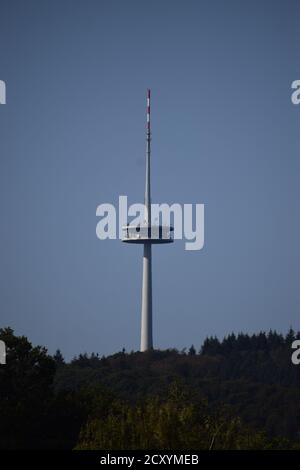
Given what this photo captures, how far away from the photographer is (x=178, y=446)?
6781 cm

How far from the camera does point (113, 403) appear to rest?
359ft

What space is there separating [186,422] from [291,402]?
127m
